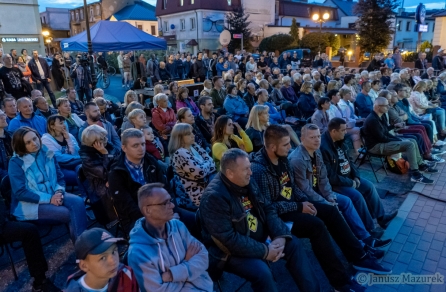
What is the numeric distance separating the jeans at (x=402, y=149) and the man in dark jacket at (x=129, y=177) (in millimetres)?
4175

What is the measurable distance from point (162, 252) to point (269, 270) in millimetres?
926

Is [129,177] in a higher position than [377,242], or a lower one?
higher

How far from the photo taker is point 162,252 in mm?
2299

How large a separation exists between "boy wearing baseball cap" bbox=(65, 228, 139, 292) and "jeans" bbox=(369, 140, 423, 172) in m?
5.05

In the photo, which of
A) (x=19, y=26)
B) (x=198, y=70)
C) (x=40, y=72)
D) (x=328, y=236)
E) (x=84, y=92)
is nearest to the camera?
(x=328, y=236)

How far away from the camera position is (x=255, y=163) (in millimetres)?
3342

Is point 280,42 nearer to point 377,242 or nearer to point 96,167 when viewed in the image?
point 377,242

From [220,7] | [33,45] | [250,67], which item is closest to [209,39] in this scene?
[220,7]

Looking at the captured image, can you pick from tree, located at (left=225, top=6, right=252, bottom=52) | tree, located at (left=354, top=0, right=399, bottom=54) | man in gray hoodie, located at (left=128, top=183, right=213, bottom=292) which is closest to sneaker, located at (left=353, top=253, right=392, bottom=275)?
man in gray hoodie, located at (left=128, top=183, right=213, bottom=292)

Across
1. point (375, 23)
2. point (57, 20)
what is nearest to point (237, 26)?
point (375, 23)

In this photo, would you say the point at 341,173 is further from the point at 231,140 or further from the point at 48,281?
the point at 48,281

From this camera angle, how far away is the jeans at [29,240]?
3.00 meters

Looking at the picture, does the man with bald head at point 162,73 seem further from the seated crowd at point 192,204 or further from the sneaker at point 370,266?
the sneaker at point 370,266

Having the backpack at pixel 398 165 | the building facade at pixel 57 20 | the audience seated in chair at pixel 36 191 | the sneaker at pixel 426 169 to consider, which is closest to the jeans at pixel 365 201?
the backpack at pixel 398 165
